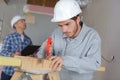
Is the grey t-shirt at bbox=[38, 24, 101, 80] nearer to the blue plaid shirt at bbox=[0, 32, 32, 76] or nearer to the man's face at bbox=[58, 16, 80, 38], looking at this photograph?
the man's face at bbox=[58, 16, 80, 38]

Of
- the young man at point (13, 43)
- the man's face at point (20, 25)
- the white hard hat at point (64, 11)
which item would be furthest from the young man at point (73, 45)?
the man's face at point (20, 25)

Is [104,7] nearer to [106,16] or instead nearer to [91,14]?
[106,16]

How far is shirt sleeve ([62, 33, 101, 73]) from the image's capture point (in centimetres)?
118

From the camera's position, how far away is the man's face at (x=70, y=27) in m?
1.33

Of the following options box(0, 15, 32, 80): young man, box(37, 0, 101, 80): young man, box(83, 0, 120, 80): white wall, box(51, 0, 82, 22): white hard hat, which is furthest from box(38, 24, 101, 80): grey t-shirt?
box(0, 15, 32, 80): young man

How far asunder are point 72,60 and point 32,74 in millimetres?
218

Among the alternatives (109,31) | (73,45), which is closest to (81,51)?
(73,45)

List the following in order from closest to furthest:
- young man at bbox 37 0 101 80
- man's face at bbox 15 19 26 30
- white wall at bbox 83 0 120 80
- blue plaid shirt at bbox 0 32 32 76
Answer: young man at bbox 37 0 101 80 < white wall at bbox 83 0 120 80 < blue plaid shirt at bbox 0 32 32 76 < man's face at bbox 15 19 26 30

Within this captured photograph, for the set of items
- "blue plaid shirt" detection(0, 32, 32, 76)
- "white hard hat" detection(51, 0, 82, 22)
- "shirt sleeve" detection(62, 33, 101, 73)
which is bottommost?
"blue plaid shirt" detection(0, 32, 32, 76)

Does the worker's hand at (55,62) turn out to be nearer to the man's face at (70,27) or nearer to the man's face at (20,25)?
the man's face at (70,27)

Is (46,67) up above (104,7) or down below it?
below

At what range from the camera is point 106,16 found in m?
2.68

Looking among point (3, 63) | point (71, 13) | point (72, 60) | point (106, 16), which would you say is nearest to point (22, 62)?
point (3, 63)

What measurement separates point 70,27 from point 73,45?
168 mm
